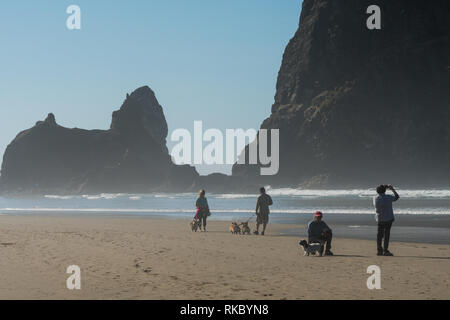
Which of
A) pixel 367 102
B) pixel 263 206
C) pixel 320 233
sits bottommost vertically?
pixel 320 233

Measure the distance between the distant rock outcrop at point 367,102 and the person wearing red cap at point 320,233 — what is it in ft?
337

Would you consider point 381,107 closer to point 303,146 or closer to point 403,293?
point 303,146

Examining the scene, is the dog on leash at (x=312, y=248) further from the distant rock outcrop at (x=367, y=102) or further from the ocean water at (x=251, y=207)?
the distant rock outcrop at (x=367, y=102)

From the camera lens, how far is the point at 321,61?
437ft

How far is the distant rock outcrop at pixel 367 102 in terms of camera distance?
382 ft

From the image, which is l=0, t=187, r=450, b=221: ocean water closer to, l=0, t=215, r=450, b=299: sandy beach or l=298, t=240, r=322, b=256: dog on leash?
l=0, t=215, r=450, b=299: sandy beach

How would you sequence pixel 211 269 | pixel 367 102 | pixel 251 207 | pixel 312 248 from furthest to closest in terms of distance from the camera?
pixel 367 102, pixel 251 207, pixel 312 248, pixel 211 269

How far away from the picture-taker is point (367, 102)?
12444cm

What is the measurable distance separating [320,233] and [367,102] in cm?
11375

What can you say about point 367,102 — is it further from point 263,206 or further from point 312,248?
point 312,248

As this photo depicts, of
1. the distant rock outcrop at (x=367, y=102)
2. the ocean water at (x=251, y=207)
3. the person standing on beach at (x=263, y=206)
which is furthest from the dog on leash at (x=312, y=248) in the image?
the distant rock outcrop at (x=367, y=102)

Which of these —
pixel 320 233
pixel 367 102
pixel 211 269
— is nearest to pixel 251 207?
pixel 320 233

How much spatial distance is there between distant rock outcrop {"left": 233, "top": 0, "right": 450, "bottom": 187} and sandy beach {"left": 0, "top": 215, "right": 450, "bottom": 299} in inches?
4016
